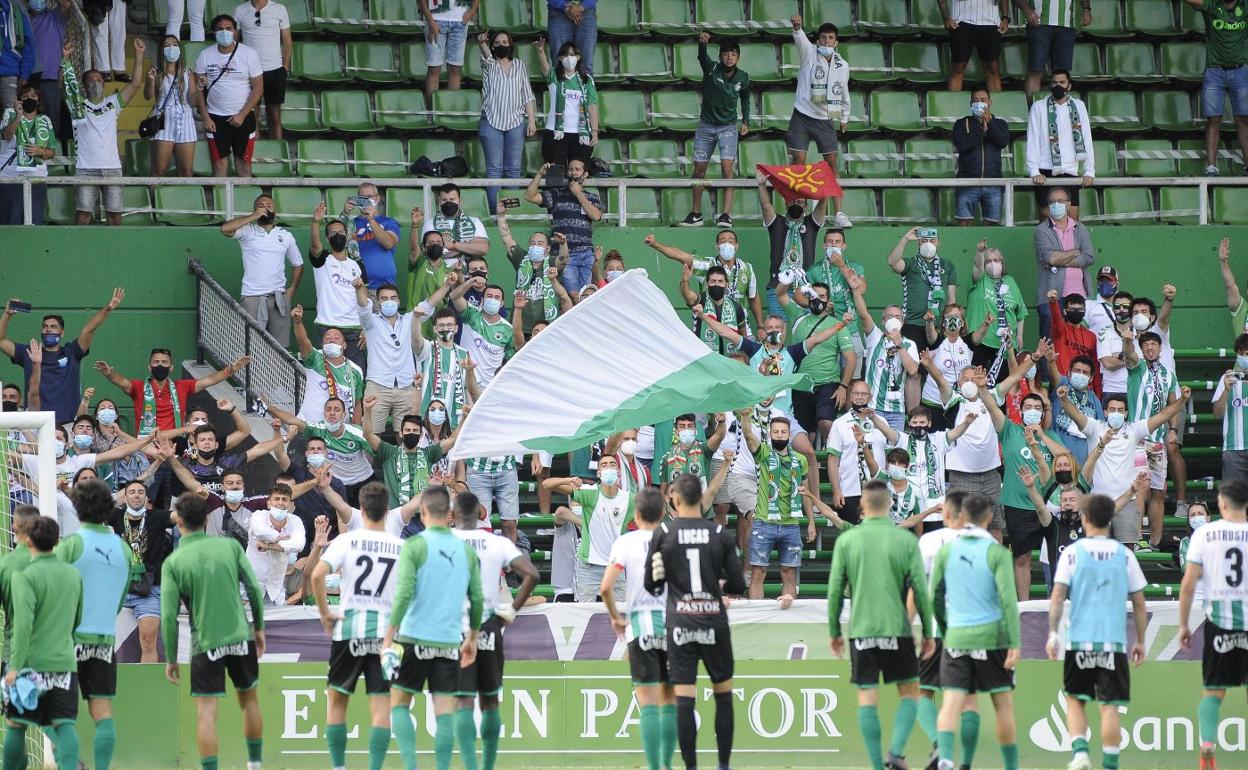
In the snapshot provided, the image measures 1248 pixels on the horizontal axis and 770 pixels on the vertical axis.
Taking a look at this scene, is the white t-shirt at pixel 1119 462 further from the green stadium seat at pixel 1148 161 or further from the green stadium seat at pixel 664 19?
the green stadium seat at pixel 664 19

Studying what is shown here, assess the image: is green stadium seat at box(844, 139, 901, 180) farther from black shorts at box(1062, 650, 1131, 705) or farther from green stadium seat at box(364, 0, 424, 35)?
black shorts at box(1062, 650, 1131, 705)

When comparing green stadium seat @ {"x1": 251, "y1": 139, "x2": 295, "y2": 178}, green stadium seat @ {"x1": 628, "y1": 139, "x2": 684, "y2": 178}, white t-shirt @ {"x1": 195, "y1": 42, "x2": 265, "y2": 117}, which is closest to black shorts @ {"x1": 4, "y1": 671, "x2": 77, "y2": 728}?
white t-shirt @ {"x1": 195, "y1": 42, "x2": 265, "y2": 117}

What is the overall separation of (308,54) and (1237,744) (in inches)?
574

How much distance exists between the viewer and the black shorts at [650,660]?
12.7 meters

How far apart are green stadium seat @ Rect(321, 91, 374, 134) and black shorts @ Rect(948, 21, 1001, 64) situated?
6182 mm

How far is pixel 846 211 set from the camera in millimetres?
22953

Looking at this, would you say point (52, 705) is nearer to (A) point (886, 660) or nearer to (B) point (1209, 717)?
(A) point (886, 660)

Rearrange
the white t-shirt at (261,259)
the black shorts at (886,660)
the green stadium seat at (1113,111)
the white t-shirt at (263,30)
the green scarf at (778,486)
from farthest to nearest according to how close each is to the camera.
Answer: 1. the green stadium seat at (1113,111)
2. the white t-shirt at (263,30)
3. the white t-shirt at (261,259)
4. the green scarf at (778,486)
5. the black shorts at (886,660)

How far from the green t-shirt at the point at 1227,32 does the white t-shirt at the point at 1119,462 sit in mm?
7113

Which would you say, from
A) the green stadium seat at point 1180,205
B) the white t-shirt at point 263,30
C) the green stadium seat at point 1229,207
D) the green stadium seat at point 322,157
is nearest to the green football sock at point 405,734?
the green stadium seat at point 322,157

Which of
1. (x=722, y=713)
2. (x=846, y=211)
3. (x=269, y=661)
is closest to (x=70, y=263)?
(x=269, y=661)

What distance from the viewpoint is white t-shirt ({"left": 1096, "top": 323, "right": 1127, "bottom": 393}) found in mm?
19188

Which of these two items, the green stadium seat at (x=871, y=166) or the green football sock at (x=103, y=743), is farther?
the green stadium seat at (x=871, y=166)

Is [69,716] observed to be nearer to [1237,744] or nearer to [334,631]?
[334,631]
